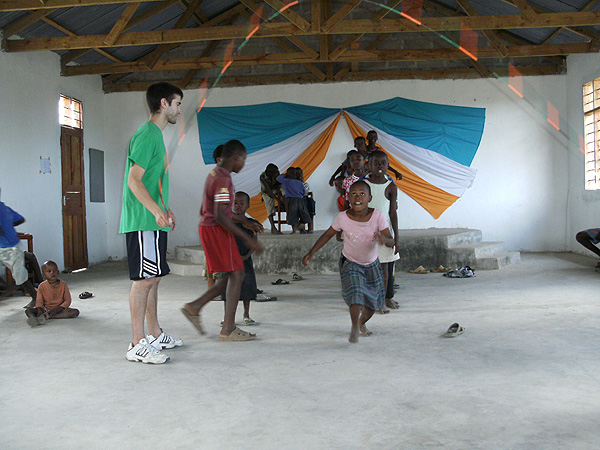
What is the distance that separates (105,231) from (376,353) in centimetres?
860

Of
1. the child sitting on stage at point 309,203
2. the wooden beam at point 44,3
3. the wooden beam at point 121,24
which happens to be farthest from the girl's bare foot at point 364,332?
the wooden beam at point 121,24

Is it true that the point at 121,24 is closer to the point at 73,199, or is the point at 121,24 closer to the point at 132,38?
the point at 132,38

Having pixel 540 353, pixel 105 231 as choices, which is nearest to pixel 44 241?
pixel 105 231

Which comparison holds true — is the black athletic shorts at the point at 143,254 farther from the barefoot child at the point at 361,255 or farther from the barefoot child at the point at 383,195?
the barefoot child at the point at 383,195

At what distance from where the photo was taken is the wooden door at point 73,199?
930cm

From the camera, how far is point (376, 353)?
11.2 ft

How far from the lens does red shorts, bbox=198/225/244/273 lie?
145 inches

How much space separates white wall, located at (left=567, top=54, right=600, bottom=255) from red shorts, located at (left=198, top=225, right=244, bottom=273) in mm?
6955

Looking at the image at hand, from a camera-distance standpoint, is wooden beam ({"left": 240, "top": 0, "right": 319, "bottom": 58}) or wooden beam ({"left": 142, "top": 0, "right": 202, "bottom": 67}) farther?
wooden beam ({"left": 142, "top": 0, "right": 202, "bottom": 67})

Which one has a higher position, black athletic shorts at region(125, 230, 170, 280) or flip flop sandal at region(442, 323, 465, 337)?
black athletic shorts at region(125, 230, 170, 280)

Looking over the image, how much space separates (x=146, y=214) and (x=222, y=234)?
0.58m

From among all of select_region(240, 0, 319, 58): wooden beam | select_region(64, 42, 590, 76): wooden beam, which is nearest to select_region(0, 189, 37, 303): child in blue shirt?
select_region(64, 42, 590, 76): wooden beam

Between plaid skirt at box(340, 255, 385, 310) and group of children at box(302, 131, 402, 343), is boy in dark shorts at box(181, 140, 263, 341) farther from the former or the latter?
plaid skirt at box(340, 255, 385, 310)

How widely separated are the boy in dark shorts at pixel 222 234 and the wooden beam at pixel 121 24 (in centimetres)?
456
